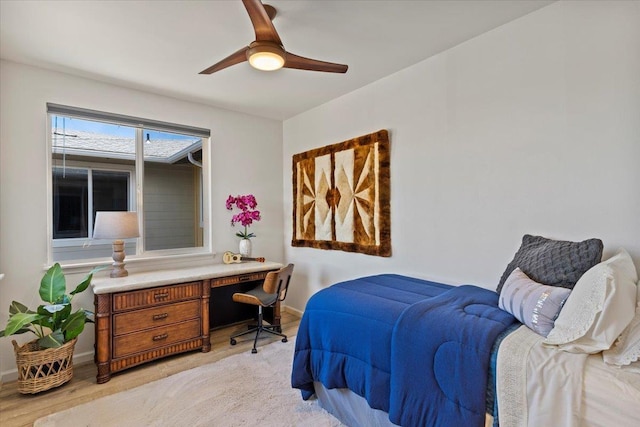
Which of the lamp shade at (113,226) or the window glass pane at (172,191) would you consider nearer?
the lamp shade at (113,226)

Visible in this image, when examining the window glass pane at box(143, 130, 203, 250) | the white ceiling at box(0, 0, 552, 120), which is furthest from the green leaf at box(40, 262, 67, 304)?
the white ceiling at box(0, 0, 552, 120)

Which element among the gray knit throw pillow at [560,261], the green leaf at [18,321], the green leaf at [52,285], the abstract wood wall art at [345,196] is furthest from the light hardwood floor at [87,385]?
the gray knit throw pillow at [560,261]

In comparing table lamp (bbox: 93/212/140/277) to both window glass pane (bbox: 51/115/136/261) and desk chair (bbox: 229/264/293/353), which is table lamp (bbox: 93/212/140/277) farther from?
desk chair (bbox: 229/264/293/353)

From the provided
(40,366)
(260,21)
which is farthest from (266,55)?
(40,366)

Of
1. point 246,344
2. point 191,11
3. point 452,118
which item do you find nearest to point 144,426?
point 246,344

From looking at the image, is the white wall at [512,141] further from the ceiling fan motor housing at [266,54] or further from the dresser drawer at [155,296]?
the dresser drawer at [155,296]

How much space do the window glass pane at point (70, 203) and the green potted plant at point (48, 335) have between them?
54 cm

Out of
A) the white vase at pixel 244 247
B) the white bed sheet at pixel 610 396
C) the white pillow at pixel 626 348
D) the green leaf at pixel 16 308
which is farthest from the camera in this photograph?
the white vase at pixel 244 247

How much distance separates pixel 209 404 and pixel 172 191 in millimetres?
2383

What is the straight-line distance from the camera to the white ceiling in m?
2.01

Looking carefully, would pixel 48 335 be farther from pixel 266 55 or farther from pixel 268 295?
pixel 266 55

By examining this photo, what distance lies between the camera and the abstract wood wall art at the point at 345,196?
3094 millimetres

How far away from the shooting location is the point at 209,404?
7.31 feet

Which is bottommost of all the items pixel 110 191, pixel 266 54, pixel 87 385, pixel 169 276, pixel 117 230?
pixel 87 385
